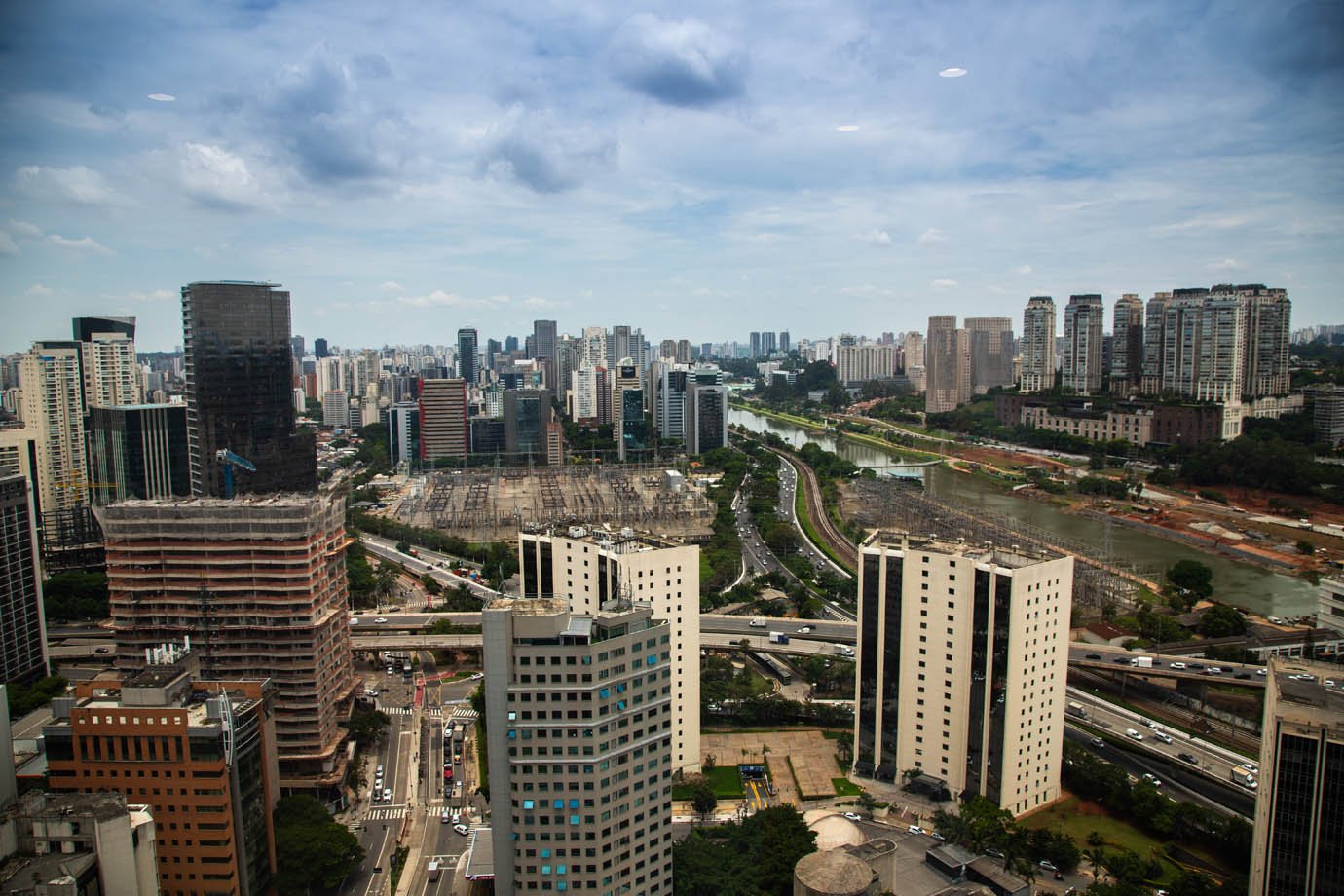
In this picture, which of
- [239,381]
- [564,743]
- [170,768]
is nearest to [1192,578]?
[564,743]

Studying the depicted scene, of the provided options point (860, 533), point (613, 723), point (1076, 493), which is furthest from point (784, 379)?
point (613, 723)

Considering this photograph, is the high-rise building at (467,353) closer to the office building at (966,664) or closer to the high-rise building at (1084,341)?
the high-rise building at (1084,341)

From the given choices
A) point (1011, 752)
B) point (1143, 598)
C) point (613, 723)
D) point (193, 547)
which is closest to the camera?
point (613, 723)

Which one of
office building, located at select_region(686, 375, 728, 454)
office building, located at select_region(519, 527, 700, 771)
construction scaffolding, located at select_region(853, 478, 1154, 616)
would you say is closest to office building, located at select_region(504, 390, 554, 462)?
office building, located at select_region(686, 375, 728, 454)

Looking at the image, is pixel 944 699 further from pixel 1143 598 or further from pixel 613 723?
pixel 1143 598

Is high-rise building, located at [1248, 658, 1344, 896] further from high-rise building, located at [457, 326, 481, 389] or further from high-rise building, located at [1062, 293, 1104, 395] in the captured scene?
high-rise building, located at [457, 326, 481, 389]

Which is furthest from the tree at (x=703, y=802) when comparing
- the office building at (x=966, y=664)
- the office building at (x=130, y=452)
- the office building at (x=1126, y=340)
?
the office building at (x=1126, y=340)

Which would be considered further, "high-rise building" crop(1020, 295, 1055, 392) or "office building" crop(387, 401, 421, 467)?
"high-rise building" crop(1020, 295, 1055, 392)
